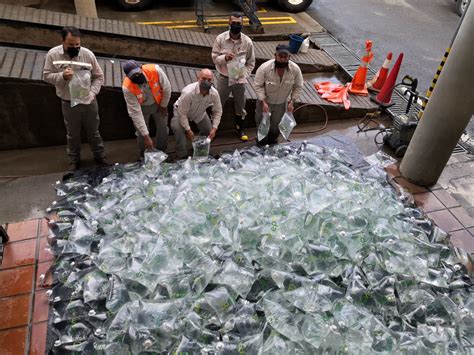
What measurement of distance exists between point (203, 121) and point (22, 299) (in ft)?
10.0

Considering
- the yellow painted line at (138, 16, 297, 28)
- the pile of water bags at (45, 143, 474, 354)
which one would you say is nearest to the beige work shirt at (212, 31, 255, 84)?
the pile of water bags at (45, 143, 474, 354)

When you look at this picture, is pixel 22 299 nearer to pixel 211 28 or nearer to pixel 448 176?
pixel 448 176

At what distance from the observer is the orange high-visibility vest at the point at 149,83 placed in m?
4.49

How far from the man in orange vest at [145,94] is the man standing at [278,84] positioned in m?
1.34

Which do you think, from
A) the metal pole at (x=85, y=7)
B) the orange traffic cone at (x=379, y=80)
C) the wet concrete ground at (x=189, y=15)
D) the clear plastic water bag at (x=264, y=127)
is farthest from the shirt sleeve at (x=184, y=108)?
the wet concrete ground at (x=189, y=15)

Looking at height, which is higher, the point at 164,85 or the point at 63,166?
the point at 164,85

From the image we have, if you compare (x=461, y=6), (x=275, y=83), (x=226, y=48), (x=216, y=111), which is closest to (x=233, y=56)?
(x=226, y=48)

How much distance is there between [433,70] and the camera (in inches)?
348

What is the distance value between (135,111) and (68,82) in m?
0.84

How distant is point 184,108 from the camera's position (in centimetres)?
490

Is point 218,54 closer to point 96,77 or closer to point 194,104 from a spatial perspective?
point 194,104

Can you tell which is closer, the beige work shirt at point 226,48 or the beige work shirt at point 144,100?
the beige work shirt at point 144,100

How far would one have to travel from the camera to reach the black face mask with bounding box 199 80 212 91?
4617 millimetres

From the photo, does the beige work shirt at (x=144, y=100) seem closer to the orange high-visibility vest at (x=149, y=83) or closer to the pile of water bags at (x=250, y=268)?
the orange high-visibility vest at (x=149, y=83)
